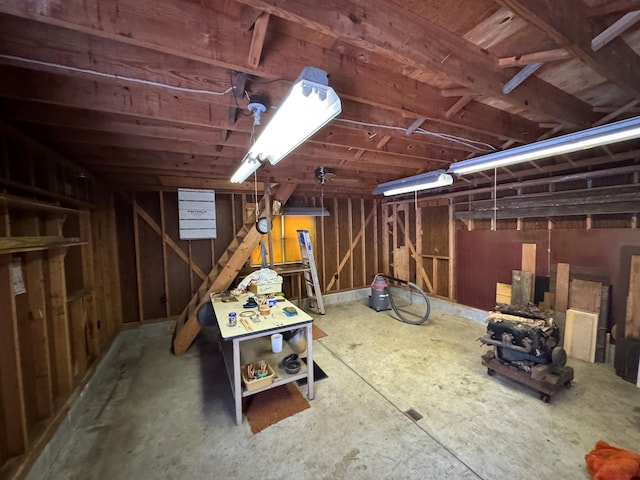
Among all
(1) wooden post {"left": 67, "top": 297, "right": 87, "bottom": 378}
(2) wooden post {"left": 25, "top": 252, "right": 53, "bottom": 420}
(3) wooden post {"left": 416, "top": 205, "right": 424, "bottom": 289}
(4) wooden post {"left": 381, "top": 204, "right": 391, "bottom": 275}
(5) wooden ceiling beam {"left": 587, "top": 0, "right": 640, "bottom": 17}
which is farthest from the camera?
(4) wooden post {"left": 381, "top": 204, "right": 391, "bottom": 275}

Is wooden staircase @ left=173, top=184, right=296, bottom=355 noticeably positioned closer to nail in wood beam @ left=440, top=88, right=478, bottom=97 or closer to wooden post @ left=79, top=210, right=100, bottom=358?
wooden post @ left=79, top=210, right=100, bottom=358

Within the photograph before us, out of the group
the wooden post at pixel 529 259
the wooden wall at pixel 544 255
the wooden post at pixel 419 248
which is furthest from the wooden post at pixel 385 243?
the wooden post at pixel 529 259

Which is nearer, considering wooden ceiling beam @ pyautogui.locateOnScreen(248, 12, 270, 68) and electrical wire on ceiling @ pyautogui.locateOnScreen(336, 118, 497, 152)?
wooden ceiling beam @ pyautogui.locateOnScreen(248, 12, 270, 68)

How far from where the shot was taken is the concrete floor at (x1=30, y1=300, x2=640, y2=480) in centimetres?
194

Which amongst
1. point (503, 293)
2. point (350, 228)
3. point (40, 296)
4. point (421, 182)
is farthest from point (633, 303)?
point (40, 296)

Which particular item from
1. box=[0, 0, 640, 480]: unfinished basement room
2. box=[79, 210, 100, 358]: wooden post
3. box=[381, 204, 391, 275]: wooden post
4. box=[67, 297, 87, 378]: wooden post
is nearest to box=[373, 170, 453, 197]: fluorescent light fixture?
box=[0, 0, 640, 480]: unfinished basement room

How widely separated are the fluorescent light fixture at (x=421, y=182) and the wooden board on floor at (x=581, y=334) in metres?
2.45

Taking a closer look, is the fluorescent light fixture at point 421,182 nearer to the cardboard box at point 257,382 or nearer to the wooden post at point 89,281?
the cardboard box at point 257,382

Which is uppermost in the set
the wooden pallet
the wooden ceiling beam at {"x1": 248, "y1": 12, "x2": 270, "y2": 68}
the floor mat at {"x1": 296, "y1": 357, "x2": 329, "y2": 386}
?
the wooden ceiling beam at {"x1": 248, "y1": 12, "x2": 270, "y2": 68}

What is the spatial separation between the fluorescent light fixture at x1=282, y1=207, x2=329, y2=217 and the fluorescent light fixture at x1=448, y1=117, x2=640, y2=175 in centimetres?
323

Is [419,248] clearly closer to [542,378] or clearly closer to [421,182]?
[421,182]

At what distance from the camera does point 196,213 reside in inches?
182

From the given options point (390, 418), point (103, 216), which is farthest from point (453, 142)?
point (103, 216)

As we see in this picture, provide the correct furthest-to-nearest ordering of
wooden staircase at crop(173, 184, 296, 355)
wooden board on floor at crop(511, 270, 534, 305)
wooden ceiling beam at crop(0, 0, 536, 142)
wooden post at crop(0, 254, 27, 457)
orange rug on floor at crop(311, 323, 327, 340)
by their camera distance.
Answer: orange rug on floor at crop(311, 323, 327, 340)
wooden board on floor at crop(511, 270, 534, 305)
wooden staircase at crop(173, 184, 296, 355)
wooden post at crop(0, 254, 27, 457)
wooden ceiling beam at crop(0, 0, 536, 142)
